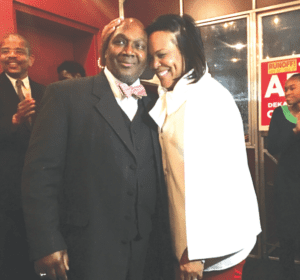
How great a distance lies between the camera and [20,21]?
2.54 m

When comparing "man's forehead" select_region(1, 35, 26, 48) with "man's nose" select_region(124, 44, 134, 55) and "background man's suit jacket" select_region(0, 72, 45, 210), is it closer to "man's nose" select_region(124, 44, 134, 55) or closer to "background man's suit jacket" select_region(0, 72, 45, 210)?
"background man's suit jacket" select_region(0, 72, 45, 210)

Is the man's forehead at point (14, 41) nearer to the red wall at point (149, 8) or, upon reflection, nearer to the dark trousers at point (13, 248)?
the dark trousers at point (13, 248)

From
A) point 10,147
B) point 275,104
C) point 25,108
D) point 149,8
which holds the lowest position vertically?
point 10,147

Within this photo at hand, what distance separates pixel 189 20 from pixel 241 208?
93 cm

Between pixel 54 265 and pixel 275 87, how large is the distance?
279cm

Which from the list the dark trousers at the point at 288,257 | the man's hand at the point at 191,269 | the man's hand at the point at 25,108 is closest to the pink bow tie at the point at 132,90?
the man's hand at the point at 25,108

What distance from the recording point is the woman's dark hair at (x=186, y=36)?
140cm

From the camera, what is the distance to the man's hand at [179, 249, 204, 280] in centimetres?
120

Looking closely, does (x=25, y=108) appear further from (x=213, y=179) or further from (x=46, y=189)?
(x=213, y=179)

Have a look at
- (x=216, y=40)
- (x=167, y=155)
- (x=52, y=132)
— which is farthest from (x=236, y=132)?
(x=216, y=40)

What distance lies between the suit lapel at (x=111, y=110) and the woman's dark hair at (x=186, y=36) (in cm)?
39

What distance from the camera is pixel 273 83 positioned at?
122 inches

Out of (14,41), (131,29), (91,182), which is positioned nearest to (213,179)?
(91,182)

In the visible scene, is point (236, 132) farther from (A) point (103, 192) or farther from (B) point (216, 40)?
(B) point (216, 40)
